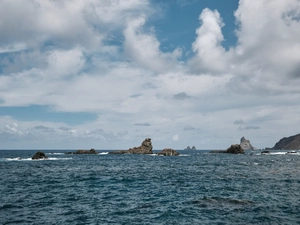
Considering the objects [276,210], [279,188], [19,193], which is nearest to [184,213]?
[276,210]

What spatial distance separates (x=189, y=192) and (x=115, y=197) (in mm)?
10390

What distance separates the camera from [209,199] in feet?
107

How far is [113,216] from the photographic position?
26312 millimetres

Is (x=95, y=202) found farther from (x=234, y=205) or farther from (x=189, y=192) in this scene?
(x=234, y=205)

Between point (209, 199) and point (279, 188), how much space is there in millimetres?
14885

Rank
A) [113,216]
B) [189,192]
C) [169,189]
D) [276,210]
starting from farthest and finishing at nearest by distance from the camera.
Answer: [169,189], [189,192], [276,210], [113,216]

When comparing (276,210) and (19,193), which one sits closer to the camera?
(276,210)

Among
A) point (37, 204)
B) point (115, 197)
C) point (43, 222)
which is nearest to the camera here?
point (43, 222)

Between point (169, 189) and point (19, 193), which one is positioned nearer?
point (19, 193)

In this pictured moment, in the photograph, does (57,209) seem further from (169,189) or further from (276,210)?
(276,210)

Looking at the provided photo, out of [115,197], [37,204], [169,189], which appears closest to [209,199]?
[169,189]

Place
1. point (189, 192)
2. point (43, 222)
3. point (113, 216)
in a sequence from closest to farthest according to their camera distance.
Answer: point (43, 222)
point (113, 216)
point (189, 192)

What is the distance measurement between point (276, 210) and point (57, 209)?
2290 centimetres

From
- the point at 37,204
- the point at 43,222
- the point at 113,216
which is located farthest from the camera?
the point at 37,204
